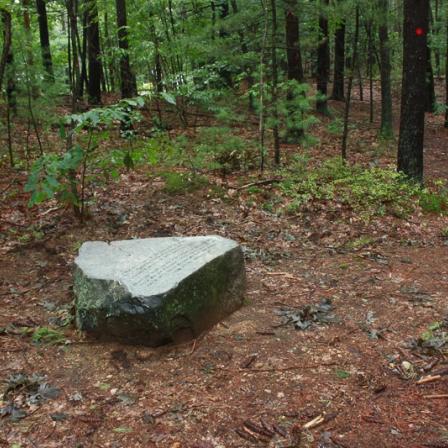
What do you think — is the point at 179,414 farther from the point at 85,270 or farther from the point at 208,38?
the point at 208,38

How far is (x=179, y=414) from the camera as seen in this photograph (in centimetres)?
333

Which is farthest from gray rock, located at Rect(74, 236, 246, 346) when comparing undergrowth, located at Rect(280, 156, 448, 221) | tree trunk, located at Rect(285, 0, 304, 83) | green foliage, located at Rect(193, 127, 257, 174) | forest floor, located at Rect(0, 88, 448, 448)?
tree trunk, located at Rect(285, 0, 304, 83)

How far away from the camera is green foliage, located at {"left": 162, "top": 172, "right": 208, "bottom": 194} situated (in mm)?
8188

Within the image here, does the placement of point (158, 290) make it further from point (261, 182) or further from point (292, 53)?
point (292, 53)

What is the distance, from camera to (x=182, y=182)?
838 centimetres

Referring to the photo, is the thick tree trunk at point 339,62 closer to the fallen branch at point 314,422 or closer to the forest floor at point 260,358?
the forest floor at point 260,358

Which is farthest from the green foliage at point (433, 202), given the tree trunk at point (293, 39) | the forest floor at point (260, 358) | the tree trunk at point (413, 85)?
the tree trunk at point (293, 39)

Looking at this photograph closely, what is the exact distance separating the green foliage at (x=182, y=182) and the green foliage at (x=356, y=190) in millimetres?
1477

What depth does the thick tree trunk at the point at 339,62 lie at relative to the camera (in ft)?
53.0

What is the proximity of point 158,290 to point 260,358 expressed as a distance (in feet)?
3.38

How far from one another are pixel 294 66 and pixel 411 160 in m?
4.49

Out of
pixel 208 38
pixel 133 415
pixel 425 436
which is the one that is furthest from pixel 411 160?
pixel 133 415

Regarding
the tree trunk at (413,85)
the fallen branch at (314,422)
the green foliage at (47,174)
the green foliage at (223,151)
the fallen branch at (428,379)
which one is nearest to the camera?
the fallen branch at (314,422)

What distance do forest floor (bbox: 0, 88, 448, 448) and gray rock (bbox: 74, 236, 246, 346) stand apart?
157mm
